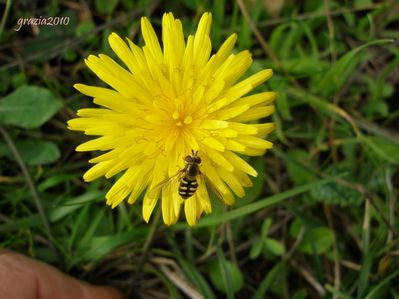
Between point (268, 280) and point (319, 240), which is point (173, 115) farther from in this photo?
point (319, 240)

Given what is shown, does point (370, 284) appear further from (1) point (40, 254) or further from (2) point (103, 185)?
(1) point (40, 254)

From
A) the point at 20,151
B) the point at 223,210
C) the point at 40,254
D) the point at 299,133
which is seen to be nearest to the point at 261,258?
the point at 223,210

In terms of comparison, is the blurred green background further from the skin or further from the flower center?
the flower center

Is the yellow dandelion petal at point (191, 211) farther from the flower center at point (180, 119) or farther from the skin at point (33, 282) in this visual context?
the skin at point (33, 282)

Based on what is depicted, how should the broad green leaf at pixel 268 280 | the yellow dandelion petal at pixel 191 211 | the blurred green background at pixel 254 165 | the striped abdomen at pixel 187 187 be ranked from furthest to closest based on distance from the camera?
the blurred green background at pixel 254 165 → the broad green leaf at pixel 268 280 → the yellow dandelion petal at pixel 191 211 → the striped abdomen at pixel 187 187

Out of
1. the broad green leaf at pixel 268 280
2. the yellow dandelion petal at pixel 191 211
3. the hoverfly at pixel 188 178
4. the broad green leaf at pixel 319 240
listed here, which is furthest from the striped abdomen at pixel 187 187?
the broad green leaf at pixel 319 240

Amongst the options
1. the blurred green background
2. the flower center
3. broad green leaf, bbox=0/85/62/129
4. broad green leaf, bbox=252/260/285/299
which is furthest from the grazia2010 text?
broad green leaf, bbox=252/260/285/299

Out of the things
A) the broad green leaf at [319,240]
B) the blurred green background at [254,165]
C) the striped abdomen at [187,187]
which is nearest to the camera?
the striped abdomen at [187,187]
